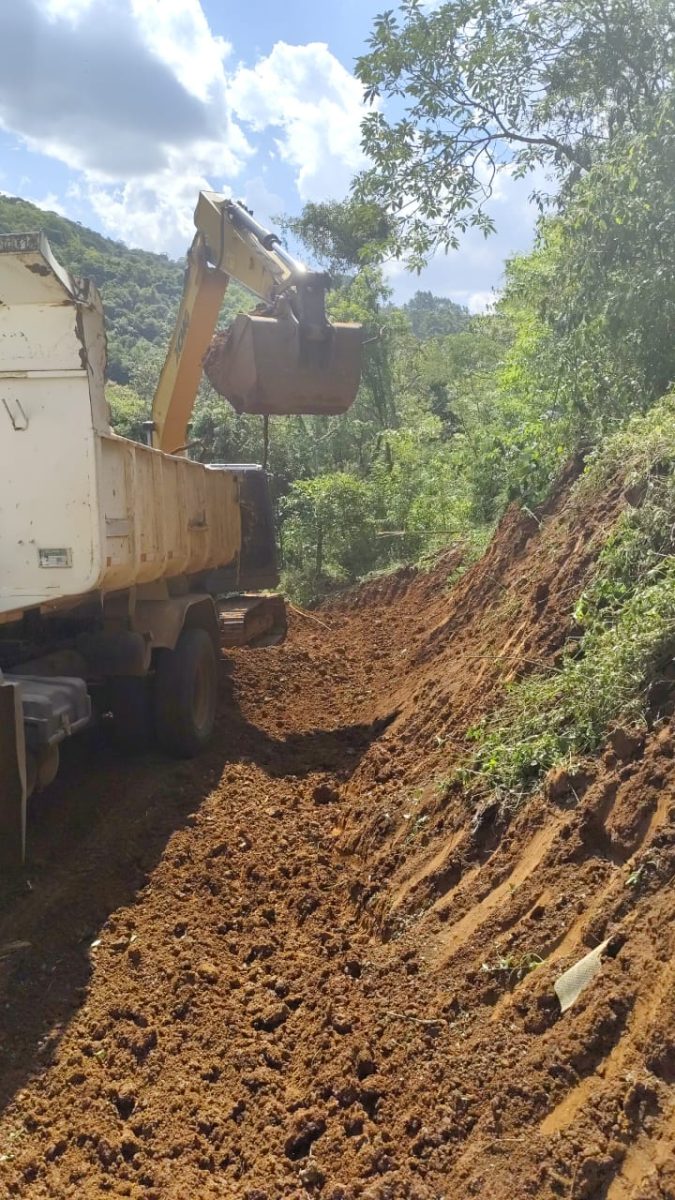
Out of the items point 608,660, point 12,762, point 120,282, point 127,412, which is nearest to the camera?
point 608,660

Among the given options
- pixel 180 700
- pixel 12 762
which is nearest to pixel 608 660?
pixel 12 762

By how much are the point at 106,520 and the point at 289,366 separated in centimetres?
294

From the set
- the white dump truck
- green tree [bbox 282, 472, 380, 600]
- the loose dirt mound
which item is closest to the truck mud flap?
the white dump truck

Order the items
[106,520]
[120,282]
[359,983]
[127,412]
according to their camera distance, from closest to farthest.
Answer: [359,983] → [106,520] → [127,412] → [120,282]

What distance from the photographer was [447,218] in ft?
31.7

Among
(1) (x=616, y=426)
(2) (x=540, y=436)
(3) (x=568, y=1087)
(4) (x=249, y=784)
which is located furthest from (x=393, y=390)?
(3) (x=568, y=1087)

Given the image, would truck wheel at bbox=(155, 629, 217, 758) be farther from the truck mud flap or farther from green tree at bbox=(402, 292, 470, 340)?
green tree at bbox=(402, 292, 470, 340)

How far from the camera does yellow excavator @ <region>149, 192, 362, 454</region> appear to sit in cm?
735

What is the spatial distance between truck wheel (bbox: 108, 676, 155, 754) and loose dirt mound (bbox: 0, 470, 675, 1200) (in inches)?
21.4

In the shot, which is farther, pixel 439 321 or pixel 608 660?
pixel 439 321

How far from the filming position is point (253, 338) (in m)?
7.31

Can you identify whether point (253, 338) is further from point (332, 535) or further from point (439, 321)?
point (439, 321)

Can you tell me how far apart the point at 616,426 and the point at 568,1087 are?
17.4 ft

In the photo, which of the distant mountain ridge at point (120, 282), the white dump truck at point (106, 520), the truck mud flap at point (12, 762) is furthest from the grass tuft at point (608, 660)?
the distant mountain ridge at point (120, 282)
